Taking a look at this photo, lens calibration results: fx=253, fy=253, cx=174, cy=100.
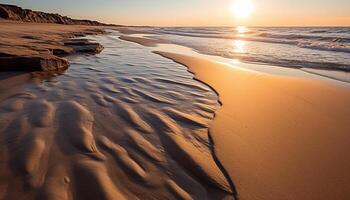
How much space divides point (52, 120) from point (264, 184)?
250 centimetres

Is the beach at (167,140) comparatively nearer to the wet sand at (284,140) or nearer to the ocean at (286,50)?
the wet sand at (284,140)

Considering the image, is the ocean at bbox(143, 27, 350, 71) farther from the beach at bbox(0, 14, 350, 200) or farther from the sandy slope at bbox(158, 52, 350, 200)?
the beach at bbox(0, 14, 350, 200)

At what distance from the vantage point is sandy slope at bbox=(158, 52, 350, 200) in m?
2.19

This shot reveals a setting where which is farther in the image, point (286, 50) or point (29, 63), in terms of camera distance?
point (286, 50)

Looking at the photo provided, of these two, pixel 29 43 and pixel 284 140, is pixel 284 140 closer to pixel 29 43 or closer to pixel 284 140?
pixel 284 140

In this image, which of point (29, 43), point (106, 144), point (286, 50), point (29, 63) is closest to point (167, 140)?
point (106, 144)

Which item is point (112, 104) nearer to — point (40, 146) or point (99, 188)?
point (40, 146)

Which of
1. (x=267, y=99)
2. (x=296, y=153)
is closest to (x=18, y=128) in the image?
(x=296, y=153)

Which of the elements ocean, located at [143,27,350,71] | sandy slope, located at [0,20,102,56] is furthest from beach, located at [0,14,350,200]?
ocean, located at [143,27,350,71]

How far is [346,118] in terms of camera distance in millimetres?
3838

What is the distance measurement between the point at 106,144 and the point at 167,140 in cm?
65

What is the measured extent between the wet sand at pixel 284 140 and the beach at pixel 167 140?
0.04ft

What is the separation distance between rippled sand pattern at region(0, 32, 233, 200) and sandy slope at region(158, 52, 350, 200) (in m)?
0.26

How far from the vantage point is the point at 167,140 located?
2.81 m
